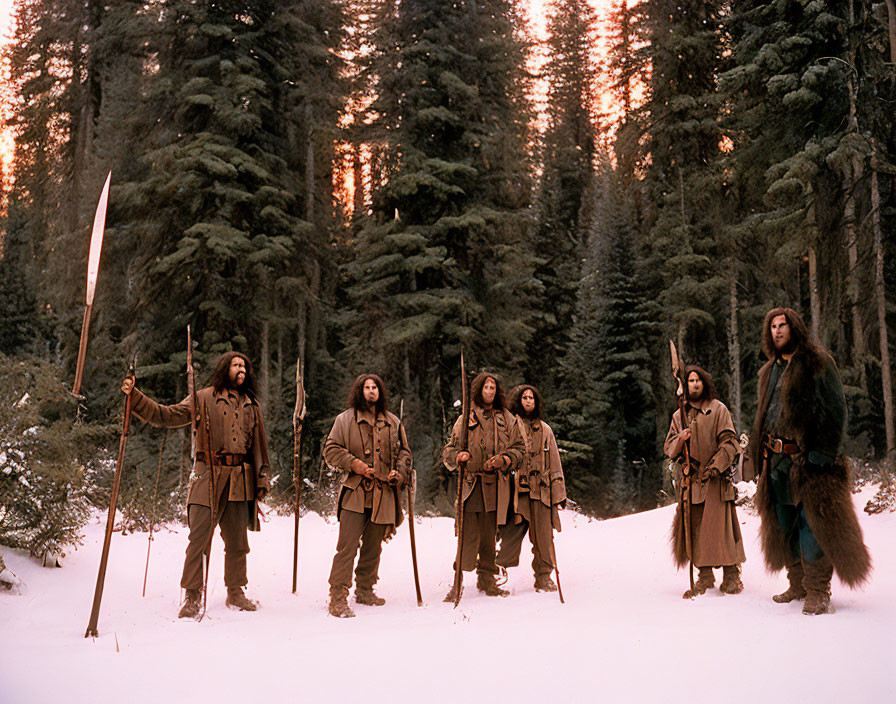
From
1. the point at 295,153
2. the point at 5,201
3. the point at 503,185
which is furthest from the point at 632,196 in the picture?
the point at 5,201

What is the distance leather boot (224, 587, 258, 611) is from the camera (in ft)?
23.7

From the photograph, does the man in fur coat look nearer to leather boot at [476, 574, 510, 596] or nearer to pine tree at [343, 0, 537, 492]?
leather boot at [476, 574, 510, 596]

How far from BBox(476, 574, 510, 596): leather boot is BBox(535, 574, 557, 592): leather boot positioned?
Result: 379 mm

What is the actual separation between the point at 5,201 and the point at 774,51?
38.2 metres

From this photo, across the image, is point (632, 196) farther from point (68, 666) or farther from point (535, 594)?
point (68, 666)

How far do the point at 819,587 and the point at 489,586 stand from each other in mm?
3226

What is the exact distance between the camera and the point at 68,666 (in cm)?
491

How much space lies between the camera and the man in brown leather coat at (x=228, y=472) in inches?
274

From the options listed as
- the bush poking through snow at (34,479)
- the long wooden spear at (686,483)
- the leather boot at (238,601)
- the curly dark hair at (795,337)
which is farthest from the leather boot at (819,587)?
the bush poking through snow at (34,479)

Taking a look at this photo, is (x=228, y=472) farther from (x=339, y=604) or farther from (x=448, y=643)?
(x=448, y=643)

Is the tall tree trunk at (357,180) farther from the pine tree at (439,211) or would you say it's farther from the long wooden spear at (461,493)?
the long wooden spear at (461,493)

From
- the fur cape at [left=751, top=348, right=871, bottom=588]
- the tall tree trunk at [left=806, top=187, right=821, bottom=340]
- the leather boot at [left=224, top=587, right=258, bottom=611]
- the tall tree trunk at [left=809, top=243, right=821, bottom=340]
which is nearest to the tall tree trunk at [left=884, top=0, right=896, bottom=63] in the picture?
the tall tree trunk at [left=806, top=187, right=821, bottom=340]

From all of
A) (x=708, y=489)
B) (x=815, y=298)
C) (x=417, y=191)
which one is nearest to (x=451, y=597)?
(x=708, y=489)

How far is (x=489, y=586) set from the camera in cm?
816
